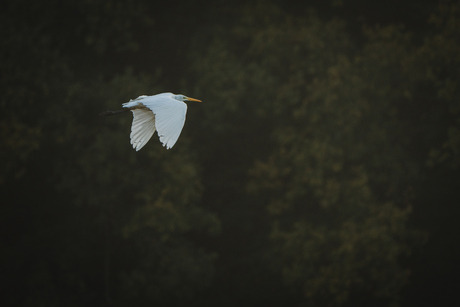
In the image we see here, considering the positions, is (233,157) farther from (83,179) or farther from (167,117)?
(167,117)

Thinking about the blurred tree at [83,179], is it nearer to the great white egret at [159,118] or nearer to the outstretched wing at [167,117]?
the great white egret at [159,118]

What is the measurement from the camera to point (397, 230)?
9.48 metres

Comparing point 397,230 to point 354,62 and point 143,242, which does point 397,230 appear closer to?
point 354,62

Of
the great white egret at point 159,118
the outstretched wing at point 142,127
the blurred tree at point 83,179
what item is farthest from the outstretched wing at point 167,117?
the blurred tree at point 83,179

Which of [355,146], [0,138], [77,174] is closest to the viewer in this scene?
[0,138]

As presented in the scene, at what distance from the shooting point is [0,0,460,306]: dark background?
9.32m

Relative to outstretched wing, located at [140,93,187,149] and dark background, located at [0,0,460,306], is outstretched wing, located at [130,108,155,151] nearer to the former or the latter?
outstretched wing, located at [140,93,187,149]

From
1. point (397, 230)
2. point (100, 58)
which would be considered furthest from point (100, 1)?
point (397, 230)

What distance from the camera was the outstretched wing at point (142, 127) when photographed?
4.75 metres

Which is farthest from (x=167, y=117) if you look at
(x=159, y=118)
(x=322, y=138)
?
(x=322, y=138)

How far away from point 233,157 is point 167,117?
7.34 m

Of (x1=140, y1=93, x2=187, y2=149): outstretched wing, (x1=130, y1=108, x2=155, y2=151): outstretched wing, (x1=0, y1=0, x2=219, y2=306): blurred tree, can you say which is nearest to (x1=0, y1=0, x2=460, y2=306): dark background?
(x1=0, y1=0, x2=219, y2=306): blurred tree

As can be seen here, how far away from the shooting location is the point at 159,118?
422 centimetres

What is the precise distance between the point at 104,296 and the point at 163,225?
2320 millimetres
